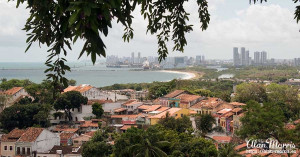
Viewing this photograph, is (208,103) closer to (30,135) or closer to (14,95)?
(30,135)

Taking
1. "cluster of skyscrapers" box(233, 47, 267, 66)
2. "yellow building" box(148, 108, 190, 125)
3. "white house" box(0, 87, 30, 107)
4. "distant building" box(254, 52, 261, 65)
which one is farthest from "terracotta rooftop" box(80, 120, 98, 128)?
"distant building" box(254, 52, 261, 65)

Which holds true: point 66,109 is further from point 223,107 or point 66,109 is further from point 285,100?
point 285,100

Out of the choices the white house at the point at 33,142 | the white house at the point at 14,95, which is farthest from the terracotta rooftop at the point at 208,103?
the white house at the point at 14,95

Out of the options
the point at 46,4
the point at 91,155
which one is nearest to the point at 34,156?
the point at 91,155

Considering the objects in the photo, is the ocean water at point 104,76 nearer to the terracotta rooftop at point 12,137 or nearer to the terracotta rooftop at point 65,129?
the terracotta rooftop at point 65,129

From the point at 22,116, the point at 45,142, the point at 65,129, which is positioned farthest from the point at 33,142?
the point at 22,116

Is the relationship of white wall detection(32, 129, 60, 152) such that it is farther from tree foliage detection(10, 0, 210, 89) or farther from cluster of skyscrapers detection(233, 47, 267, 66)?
cluster of skyscrapers detection(233, 47, 267, 66)

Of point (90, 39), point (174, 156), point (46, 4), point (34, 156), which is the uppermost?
point (46, 4)
